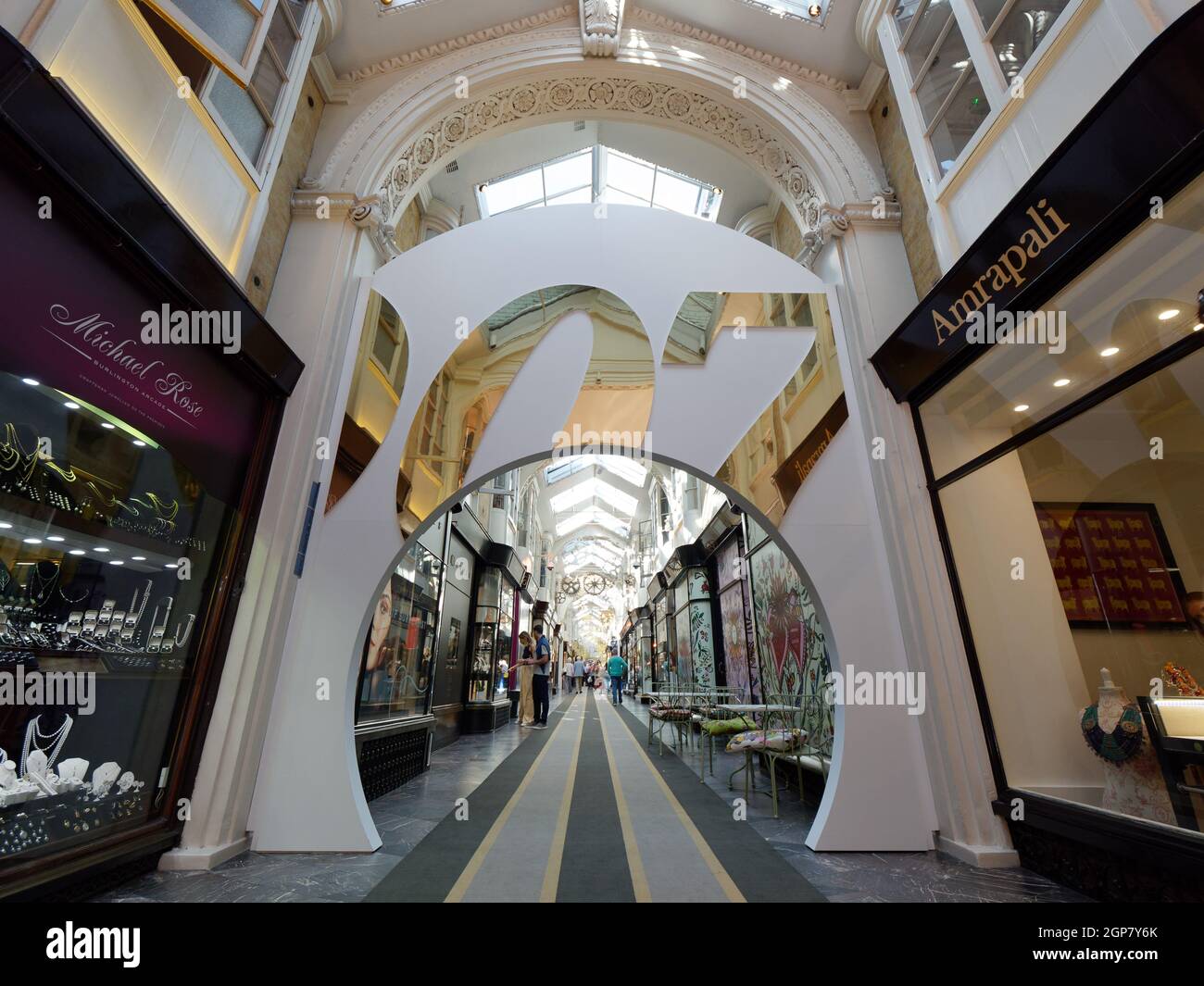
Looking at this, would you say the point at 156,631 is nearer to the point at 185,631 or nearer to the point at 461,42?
the point at 185,631

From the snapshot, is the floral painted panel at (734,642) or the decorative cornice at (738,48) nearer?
the decorative cornice at (738,48)

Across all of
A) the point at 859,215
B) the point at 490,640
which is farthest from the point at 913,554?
the point at 490,640

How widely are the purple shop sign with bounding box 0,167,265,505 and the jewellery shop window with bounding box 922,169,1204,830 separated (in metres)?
4.84

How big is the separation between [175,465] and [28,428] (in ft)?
2.70

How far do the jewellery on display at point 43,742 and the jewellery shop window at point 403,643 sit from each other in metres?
1.92

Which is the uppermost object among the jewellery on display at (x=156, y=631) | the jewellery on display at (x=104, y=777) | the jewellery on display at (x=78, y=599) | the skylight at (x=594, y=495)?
the skylight at (x=594, y=495)

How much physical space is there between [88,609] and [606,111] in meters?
6.30

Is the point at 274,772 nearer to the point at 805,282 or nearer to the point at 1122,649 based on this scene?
the point at 805,282

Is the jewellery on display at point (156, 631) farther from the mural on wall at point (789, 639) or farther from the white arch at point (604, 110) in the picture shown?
the mural on wall at point (789, 639)

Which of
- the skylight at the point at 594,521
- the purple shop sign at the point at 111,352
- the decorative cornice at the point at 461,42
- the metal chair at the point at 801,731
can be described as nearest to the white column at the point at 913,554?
the metal chair at the point at 801,731

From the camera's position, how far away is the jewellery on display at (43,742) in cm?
228

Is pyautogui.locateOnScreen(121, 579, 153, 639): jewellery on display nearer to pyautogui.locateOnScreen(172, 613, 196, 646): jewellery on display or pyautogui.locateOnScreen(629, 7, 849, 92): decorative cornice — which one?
pyautogui.locateOnScreen(172, 613, 196, 646): jewellery on display

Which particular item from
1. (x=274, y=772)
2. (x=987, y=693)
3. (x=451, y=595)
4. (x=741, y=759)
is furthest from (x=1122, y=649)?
(x=451, y=595)
